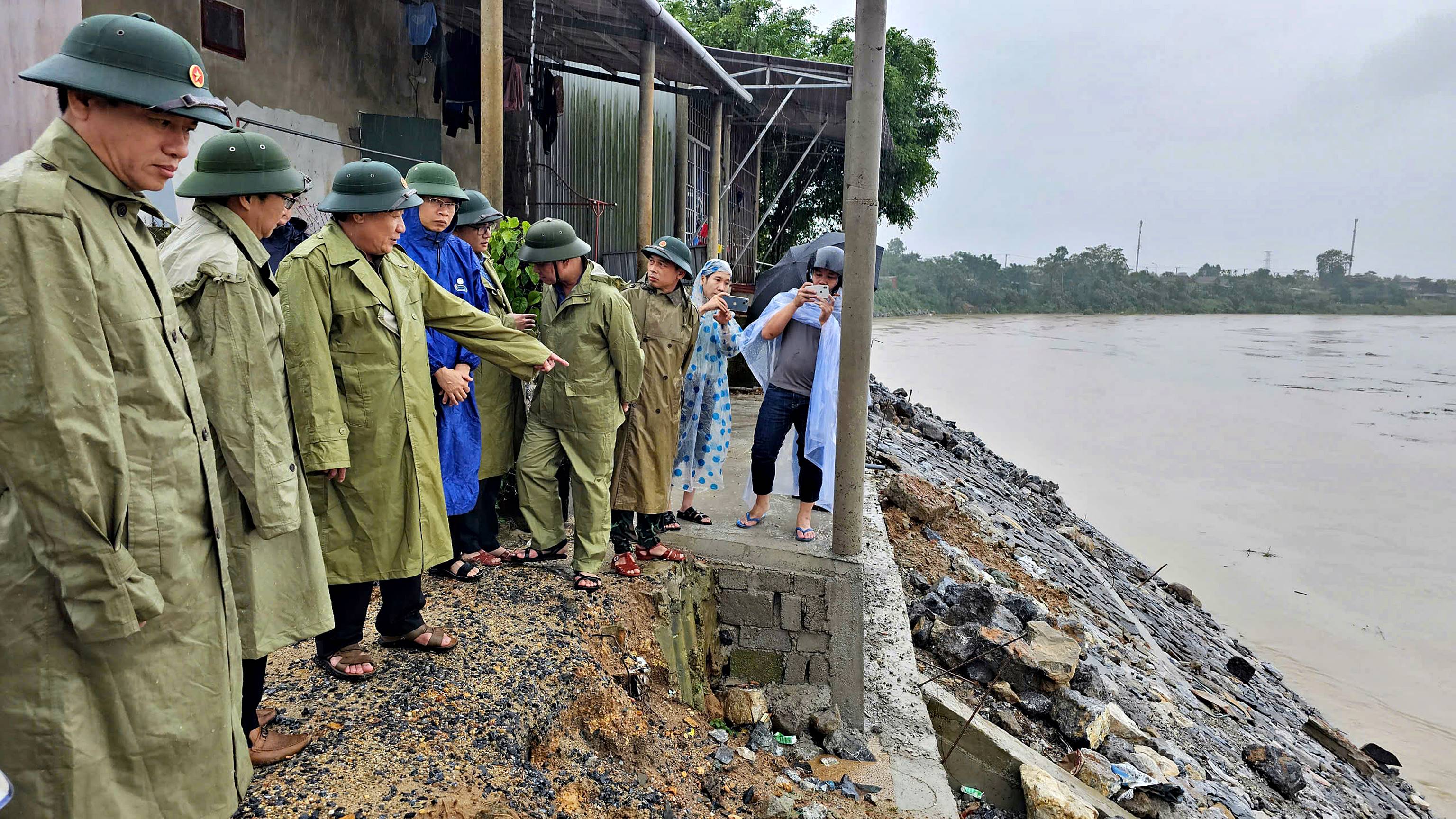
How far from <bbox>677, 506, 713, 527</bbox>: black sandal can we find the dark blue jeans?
32 cm

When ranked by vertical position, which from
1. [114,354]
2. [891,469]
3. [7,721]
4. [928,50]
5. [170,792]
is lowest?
[891,469]

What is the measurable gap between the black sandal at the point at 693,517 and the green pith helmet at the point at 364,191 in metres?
2.57

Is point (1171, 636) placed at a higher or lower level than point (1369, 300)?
lower

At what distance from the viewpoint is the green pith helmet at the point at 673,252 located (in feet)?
13.8

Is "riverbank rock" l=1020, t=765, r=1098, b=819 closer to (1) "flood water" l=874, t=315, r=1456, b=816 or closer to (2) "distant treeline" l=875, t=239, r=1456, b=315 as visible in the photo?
(1) "flood water" l=874, t=315, r=1456, b=816

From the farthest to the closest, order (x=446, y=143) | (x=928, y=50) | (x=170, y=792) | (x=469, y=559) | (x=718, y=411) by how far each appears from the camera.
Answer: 1. (x=928, y=50)
2. (x=446, y=143)
3. (x=718, y=411)
4. (x=469, y=559)
5. (x=170, y=792)

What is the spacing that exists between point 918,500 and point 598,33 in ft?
16.3

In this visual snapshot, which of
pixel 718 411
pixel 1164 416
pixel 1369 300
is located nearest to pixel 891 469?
pixel 718 411

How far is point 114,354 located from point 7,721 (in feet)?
2.16

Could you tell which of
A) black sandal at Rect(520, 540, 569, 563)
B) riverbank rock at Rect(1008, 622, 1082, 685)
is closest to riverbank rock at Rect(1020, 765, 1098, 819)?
riverbank rock at Rect(1008, 622, 1082, 685)

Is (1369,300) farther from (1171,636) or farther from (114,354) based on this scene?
(114,354)

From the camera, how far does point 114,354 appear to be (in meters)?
1.63

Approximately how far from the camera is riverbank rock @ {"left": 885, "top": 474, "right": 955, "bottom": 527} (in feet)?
23.8

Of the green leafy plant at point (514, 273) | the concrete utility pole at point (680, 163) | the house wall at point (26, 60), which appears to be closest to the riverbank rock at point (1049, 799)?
the green leafy plant at point (514, 273)
